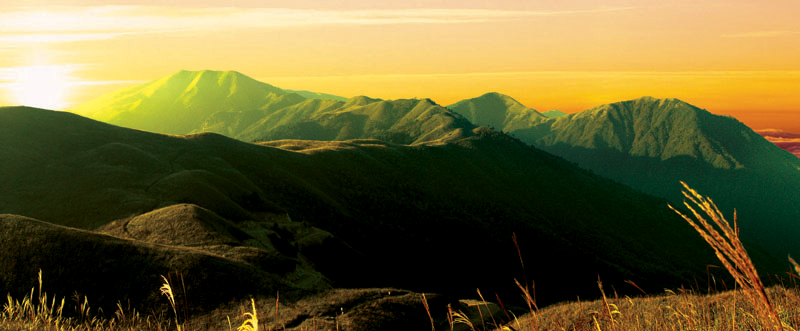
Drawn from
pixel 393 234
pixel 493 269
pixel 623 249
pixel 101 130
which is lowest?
pixel 623 249

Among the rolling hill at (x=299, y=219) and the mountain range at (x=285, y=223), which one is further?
the rolling hill at (x=299, y=219)

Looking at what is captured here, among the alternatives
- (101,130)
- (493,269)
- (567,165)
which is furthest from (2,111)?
(567,165)

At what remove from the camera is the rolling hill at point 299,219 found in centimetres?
2098

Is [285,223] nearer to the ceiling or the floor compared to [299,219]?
nearer to the ceiling

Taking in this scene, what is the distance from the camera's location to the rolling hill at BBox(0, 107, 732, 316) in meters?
21.0

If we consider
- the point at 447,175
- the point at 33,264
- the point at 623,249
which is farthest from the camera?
the point at 447,175

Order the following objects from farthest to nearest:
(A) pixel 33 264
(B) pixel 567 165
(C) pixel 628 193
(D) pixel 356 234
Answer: (B) pixel 567 165 → (C) pixel 628 193 → (D) pixel 356 234 → (A) pixel 33 264

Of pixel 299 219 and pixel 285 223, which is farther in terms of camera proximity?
pixel 299 219

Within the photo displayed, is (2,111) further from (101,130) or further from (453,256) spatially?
(453,256)

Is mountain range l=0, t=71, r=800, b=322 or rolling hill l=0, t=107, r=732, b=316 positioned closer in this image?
mountain range l=0, t=71, r=800, b=322

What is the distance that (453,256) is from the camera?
61156 millimetres

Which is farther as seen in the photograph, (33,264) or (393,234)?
(393,234)

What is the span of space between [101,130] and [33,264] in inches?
1953

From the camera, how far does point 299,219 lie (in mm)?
48031
